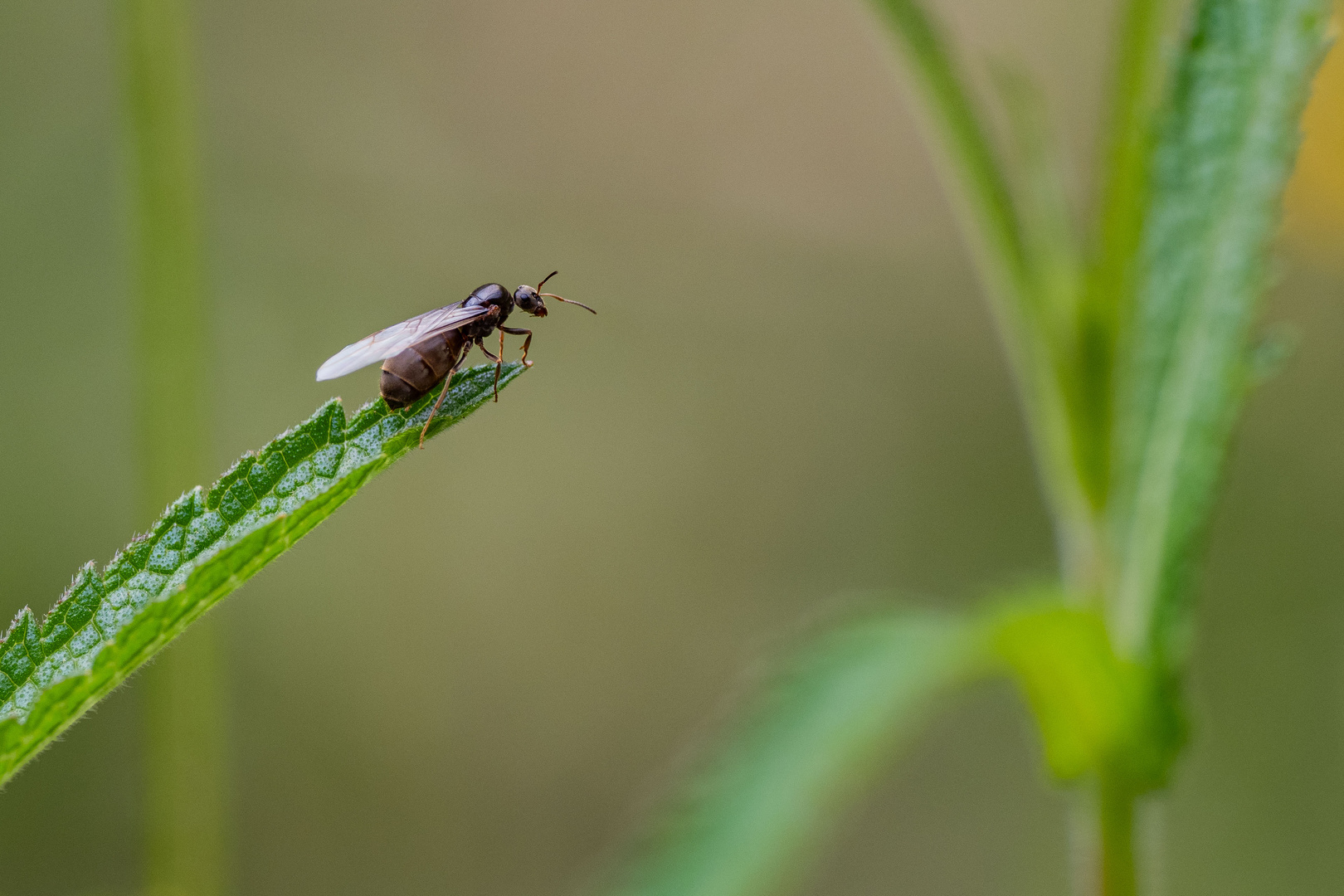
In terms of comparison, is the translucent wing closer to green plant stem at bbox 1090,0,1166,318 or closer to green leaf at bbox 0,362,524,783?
green leaf at bbox 0,362,524,783

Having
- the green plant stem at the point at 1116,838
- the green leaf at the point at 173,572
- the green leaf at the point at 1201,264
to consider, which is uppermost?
the green leaf at the point at 173,572

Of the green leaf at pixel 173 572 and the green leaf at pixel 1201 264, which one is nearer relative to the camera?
the green leaf at pixel 173 572

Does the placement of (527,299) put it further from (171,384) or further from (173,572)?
(173,572)

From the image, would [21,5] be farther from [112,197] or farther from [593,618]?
[593,618]

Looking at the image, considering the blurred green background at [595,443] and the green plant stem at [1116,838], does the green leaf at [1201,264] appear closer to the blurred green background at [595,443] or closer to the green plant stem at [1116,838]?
the green plant stem at [1116,838]

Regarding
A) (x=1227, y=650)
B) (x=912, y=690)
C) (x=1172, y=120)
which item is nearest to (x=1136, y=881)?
(x=912, y=690)

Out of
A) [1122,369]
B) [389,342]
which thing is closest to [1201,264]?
[1122,369]

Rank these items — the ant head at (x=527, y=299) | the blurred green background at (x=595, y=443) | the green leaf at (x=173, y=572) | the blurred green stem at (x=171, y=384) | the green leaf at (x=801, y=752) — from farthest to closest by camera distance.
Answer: the blurred green background at (x=595, y=443) → the ant head at (x=527, y=299) → the blurred green stem at (x=171, y=384) → the green leaf at (x=801, y=752) → the green leaf at (x=173, y=572)

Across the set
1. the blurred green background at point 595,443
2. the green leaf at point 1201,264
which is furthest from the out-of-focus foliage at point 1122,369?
the blurred green background at point 595,443
